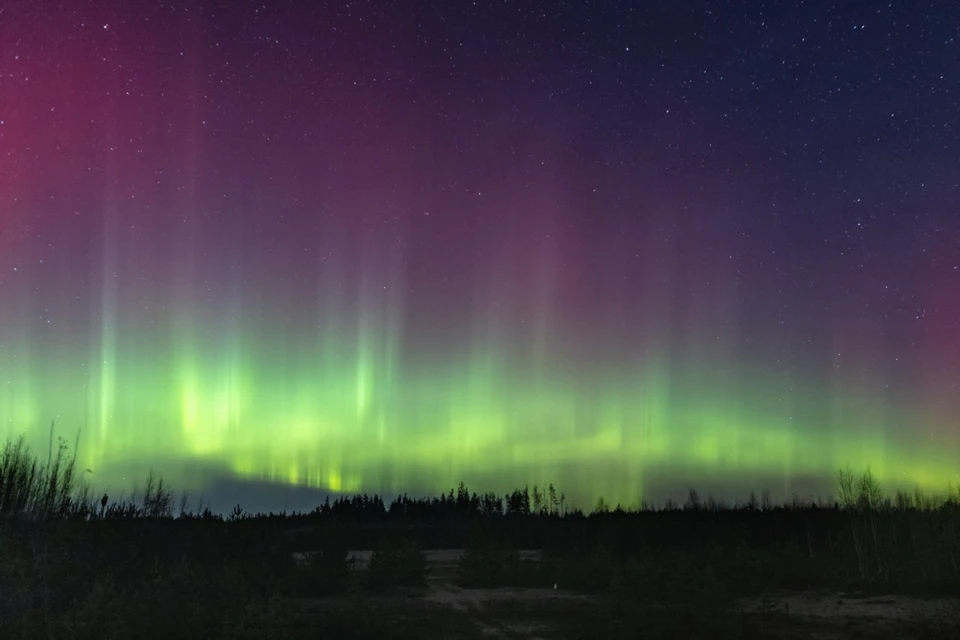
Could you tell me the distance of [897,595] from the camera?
29281 mm

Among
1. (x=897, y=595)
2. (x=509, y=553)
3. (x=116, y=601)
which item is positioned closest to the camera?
(x=116, y=601)

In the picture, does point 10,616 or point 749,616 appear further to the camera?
point 749,616

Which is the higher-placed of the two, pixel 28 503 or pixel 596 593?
pixel 28 503

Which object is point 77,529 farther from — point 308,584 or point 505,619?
point 505,619

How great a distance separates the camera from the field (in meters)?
20.1

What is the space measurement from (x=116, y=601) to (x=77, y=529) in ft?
43.7

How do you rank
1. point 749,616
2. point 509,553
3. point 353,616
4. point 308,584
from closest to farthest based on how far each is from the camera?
point 353,616, point 749,616, point 308,584, point 509,553

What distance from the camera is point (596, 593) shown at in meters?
31.4

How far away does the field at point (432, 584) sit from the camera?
20.1 m

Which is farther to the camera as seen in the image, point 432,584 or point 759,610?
point 432,584

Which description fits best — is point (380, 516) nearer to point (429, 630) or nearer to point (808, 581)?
point (808, 581)

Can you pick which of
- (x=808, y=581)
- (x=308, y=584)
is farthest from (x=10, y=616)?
(x=808, y=581)

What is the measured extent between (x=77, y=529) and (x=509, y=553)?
1930 cm

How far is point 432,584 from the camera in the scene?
3453 cm
